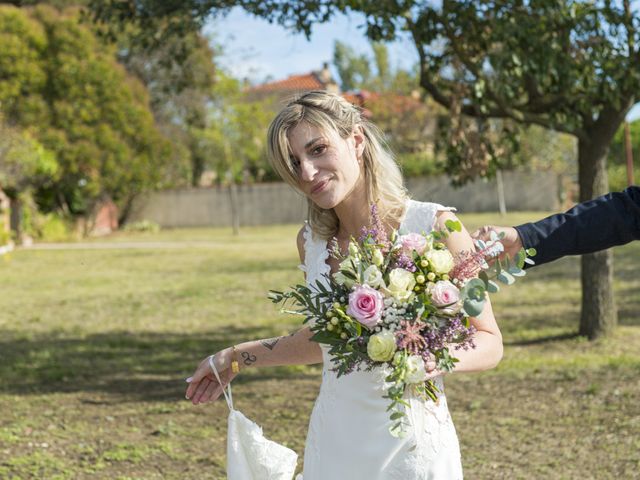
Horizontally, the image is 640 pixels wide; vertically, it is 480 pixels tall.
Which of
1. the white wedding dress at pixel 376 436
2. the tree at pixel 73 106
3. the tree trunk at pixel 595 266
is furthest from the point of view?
the tree at pixel 73 106

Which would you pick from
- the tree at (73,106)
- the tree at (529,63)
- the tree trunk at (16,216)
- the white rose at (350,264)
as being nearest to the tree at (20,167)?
the tree trunk at (16,216)

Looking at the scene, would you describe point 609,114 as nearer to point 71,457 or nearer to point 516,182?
point 71,457

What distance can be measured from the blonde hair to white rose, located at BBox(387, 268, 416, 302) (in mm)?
549

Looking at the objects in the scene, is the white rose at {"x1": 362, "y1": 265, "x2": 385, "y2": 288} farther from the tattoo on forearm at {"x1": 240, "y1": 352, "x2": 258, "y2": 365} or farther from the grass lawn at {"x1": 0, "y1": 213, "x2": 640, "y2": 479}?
the grass lawn at {"x1": 0, "y1": 213, "x2": 640, "y2": 479}

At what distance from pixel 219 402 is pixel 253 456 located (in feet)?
16.4

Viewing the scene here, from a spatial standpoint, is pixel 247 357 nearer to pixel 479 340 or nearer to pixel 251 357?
pixel 251 357

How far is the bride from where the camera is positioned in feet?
9.17

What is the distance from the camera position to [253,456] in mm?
3084

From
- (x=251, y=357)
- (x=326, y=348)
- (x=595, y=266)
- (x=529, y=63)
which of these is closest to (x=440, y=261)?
(x=326, y=348)

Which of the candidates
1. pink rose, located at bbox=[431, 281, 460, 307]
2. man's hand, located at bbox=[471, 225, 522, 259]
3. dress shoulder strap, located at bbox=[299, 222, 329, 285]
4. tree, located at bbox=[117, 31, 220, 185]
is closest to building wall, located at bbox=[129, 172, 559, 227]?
tree, located at bbox=[117, 31, 220, 185]

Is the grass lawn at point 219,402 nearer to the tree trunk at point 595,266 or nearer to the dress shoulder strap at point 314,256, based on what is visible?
the tree trunk at point 595,266

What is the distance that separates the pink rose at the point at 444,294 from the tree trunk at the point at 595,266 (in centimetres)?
697

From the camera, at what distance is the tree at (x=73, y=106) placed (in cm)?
2880

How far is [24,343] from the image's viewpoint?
11180 millimetres
